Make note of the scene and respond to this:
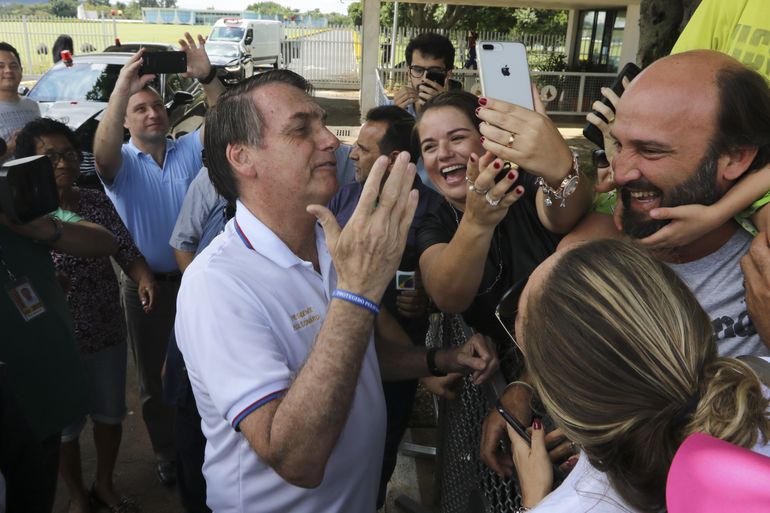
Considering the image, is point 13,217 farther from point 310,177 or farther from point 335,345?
point 335,345

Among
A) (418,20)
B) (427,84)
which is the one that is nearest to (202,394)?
(427,84)

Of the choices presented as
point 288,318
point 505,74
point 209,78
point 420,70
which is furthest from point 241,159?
point 420,70

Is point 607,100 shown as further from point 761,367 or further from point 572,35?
point 572,35

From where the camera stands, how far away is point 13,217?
2.11 meters

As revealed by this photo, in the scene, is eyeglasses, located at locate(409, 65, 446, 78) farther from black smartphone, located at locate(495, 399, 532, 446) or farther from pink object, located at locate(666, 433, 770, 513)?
pink object, located at locate(666, 433, 770, 513)

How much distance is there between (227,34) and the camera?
2475 centimetres

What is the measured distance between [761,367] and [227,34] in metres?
26.1

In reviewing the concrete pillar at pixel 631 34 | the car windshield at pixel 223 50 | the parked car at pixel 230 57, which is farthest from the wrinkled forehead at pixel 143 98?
the car windshield at pixel 223 50

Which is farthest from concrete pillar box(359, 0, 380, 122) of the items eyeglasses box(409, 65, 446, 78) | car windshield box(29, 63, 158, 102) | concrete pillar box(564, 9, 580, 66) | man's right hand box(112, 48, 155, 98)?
man's right hand box(112, 48, 155, 98)

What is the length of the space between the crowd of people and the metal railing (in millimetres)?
15416

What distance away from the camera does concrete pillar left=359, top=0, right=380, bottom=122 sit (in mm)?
16266

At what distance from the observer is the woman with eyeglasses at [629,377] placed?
1025mm

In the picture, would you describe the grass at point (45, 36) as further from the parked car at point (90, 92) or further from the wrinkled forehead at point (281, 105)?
the wrinkled forehead at point (281, 105)

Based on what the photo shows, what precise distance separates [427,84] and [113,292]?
2.42 metres
